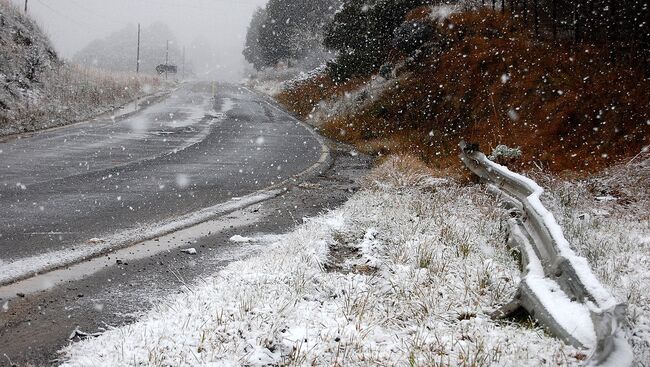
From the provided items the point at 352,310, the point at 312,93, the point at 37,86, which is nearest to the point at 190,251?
the point at 352,310

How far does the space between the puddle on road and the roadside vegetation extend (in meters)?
10.00

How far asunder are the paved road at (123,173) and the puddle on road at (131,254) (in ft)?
1.53

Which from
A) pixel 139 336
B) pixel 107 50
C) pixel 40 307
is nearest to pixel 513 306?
pixel 139 336

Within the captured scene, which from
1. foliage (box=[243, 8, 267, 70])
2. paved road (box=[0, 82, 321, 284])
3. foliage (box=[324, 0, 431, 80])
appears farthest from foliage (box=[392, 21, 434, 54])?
foliage (box=[243, 8, 267, 70])

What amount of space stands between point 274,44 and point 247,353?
165 ft

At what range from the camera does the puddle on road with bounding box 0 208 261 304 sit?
399 centimetres

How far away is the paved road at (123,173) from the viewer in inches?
224

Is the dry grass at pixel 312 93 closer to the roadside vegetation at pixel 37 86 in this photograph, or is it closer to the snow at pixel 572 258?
the roadside vegetation at pixel 37 86

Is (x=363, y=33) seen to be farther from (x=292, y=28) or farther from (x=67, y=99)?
(x=292, y=28)

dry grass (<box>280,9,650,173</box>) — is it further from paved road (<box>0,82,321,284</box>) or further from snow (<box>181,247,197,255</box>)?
snow (<box>181,247,197,255</box>)

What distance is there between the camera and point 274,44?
50719mm

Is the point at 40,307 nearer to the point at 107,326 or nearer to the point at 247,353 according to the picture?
the point at 107,326

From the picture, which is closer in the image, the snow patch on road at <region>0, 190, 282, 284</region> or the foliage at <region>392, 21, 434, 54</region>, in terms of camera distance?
the snow patch on road at <region>0, 190, 282, 284</region>

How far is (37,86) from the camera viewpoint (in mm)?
17828
